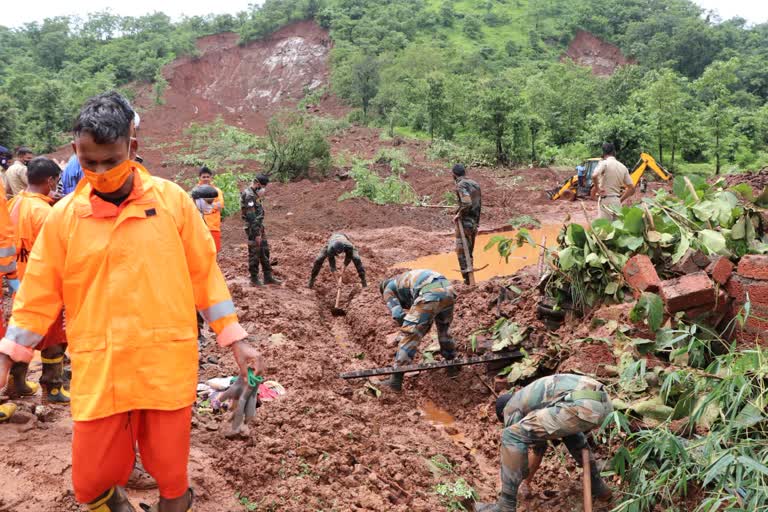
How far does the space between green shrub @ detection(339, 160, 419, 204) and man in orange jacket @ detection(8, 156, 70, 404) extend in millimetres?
11463

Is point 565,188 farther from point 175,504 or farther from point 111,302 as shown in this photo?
point 111,302

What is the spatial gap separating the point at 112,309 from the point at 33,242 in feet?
9.13

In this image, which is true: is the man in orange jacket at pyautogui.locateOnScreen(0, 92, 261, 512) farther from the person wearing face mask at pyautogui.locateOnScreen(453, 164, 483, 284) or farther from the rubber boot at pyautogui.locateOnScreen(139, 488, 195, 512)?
the person wearing face mask at pyautogui.locateOnScreen(453, 164, 483, 284)

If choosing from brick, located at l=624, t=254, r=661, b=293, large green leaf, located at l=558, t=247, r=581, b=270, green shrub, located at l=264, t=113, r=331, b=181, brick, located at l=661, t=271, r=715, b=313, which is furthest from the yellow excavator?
brick, located at l=661, t=271, r=715, b=313

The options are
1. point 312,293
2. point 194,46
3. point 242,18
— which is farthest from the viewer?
point 242,18

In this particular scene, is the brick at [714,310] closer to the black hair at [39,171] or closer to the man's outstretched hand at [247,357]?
the man's outstretched hand at [247,357]

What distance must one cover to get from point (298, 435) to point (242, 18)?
54407mm

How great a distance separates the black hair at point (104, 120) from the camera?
216 centimetres

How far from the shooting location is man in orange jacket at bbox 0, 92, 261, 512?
2205 mm

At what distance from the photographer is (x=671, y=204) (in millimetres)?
5723

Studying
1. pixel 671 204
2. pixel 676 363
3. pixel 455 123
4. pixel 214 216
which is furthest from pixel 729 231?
pixel 455 123

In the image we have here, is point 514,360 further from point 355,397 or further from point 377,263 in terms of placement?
point 377,263

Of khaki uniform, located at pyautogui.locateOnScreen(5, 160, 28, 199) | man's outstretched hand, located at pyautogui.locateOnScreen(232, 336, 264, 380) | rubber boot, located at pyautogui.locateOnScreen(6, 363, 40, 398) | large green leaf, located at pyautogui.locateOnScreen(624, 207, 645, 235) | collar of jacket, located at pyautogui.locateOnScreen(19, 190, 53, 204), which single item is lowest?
rubber boot, located at pyautogui.locateOnScreen(6, 363, 40, 398)

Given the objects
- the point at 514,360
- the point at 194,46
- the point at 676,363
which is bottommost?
the point at 514,360
